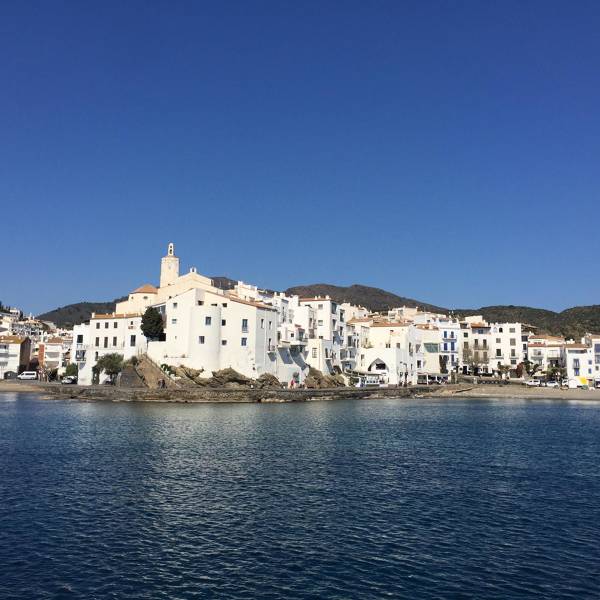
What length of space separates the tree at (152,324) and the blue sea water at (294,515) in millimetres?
33833

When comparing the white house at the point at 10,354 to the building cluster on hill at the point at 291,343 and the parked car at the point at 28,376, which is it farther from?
the parked car at the point at 28,376

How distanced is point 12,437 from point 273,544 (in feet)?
100

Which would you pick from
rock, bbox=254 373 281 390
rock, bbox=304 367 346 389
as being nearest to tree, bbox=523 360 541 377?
rock, bbox=304 367 346 389

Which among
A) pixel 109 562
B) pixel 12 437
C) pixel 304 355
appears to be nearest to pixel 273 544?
pixel 109 562

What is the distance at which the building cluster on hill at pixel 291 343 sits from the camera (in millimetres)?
80500

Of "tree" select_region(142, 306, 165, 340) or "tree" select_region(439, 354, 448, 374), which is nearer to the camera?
"tree" select_region(142, 306, 165, 340)

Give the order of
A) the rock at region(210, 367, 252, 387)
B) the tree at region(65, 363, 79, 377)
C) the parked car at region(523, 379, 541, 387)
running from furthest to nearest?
1. the parked car at region(523, 379, 541, 387)
2. the tree at region(65, 363, 79, 377)
3. the rock at region(210, 367, 252, 387)

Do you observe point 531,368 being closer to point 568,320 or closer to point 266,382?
point 266,382

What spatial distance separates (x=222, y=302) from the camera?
82.4 m

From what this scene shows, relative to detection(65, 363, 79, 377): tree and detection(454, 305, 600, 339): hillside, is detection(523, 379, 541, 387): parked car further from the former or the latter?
detection(65, 363, 79, 377): tree

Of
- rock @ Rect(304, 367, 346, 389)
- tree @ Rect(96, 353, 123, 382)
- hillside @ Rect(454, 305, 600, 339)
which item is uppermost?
hillside @ Rect(454, 305, 600, 339)

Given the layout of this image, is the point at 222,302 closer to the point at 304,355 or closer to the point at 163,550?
the point at 304,355

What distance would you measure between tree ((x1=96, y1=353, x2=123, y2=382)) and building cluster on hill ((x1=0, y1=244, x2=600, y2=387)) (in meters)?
0.97

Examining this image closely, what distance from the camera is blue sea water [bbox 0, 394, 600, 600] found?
16719 mm
